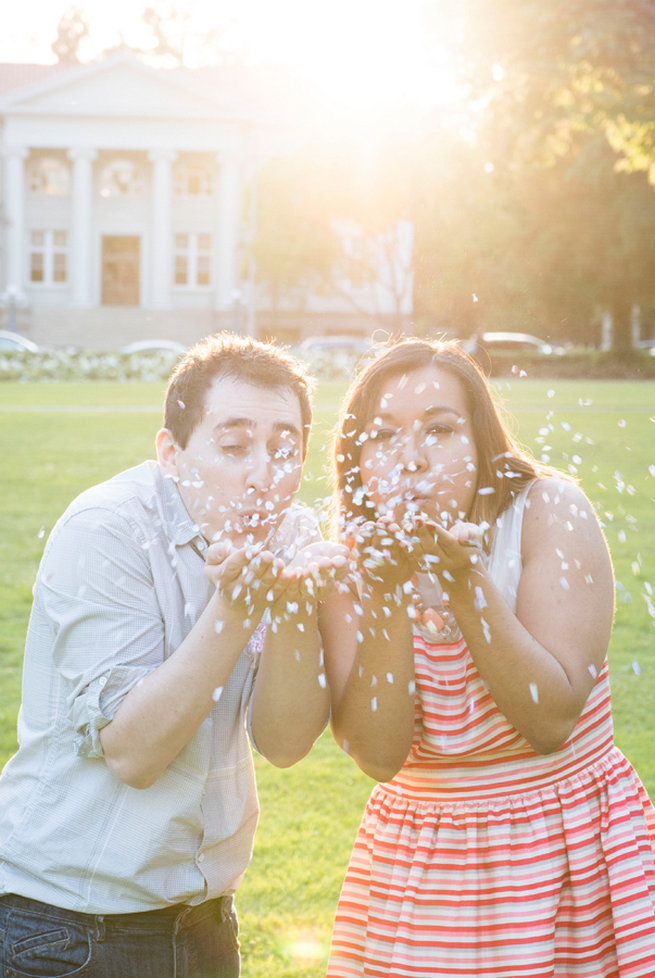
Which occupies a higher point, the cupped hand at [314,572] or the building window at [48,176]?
the building window at [48,176]

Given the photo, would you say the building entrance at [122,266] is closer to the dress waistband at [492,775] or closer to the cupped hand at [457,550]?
the dress waistband at [492,775]

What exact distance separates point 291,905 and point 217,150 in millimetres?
52015

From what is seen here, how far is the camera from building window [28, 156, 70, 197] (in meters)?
54.5

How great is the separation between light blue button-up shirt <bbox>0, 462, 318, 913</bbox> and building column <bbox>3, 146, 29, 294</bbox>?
5297 cm

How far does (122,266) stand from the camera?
178ft

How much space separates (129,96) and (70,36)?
13.5 metres

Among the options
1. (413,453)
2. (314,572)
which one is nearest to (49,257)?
(413,453)

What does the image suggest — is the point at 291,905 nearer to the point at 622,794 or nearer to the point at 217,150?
the point at 622,794

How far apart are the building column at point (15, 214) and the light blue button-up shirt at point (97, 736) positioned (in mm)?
52967

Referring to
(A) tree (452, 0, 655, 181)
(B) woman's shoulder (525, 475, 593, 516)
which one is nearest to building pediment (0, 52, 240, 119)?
(A) tree (452, 0, 655, 181)

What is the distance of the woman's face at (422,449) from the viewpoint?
7.50ft

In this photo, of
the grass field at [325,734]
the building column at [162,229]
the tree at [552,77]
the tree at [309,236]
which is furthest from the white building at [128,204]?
the grass field at [325,734]

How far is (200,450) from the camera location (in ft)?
7.54

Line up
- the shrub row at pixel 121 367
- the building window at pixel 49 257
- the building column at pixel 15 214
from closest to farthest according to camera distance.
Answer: the shrub row at pixel 121 367, the building column at pixel 15 214, the building window at pixel 49 257
